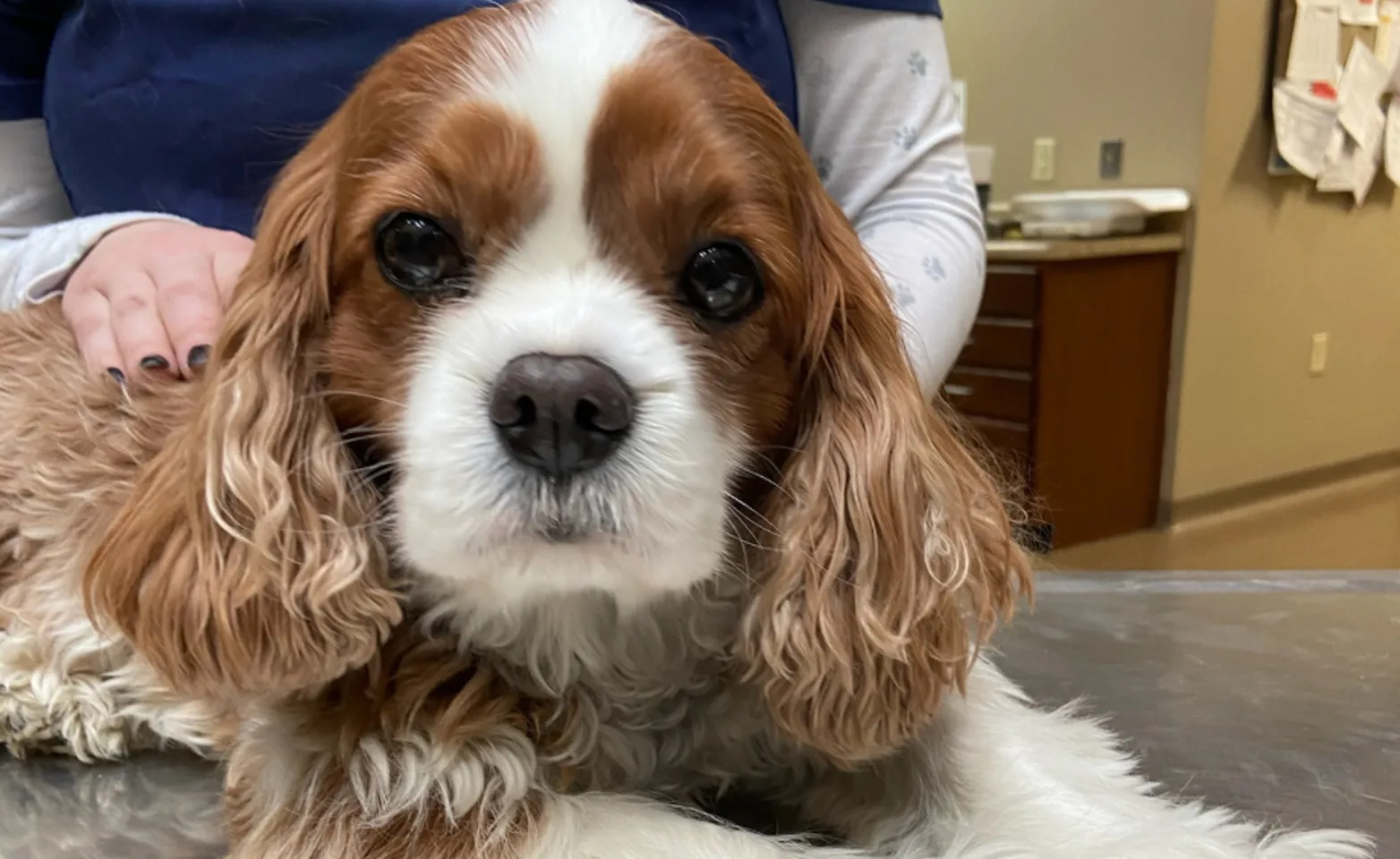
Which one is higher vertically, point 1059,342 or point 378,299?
point 378,299

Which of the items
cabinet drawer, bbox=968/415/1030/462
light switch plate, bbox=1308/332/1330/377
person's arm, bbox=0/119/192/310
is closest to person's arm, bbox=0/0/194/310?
person's arm, bbox=0/119/192/310

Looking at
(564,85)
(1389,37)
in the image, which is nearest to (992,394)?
(1389,37)

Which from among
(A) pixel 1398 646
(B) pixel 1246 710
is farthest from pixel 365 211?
(A) pixel 1398 646

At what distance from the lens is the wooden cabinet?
3914mm

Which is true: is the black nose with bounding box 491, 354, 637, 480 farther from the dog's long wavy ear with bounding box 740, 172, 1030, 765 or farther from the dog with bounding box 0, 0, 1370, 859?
the dog's long wavy ear with bounding box 740, 172, 1030, 765

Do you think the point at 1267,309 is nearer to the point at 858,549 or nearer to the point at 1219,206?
the point at 1219,206

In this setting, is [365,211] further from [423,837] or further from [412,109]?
[423,837]

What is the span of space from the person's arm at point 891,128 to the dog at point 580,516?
37 cm

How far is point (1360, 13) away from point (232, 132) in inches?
182

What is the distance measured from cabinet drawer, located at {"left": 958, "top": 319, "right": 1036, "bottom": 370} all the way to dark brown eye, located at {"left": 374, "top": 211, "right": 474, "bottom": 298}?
3235 millimetres

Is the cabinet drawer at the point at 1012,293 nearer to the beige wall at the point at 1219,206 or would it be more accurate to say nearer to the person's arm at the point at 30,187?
the beige wall at the point at 1219,206

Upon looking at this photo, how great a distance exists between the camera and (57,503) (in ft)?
3.93

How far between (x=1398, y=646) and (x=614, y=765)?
3.37 ft

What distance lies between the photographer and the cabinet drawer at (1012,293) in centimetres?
385
